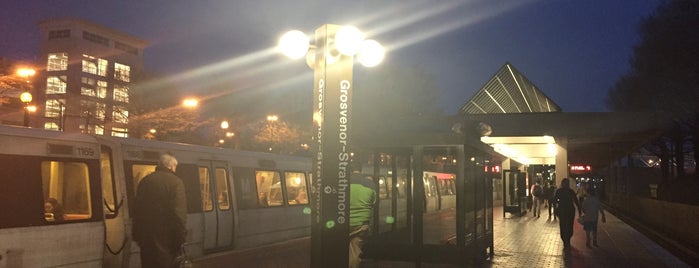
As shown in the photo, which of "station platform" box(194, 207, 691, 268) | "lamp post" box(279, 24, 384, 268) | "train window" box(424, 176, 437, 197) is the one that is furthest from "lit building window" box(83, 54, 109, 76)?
"lamp post" box(279, 24, 384, 268)

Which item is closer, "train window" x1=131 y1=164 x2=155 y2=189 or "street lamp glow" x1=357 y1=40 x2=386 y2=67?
"street lamp glow" x1=357 y1=40 x2=386 y2=67

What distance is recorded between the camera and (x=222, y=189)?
→ 12688 millimetres

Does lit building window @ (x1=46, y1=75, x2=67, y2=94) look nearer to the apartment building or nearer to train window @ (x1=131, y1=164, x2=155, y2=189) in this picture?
the apartment building

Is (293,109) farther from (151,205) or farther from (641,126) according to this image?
(151,205)

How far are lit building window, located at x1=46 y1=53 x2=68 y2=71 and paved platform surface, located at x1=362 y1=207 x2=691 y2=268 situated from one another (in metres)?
68.6

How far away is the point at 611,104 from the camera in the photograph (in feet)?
181

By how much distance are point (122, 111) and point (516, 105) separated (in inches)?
1114

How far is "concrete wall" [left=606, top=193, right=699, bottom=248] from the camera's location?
71.5 feet

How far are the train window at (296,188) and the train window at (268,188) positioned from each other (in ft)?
1.65

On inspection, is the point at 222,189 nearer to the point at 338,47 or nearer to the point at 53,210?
the point at 53,210

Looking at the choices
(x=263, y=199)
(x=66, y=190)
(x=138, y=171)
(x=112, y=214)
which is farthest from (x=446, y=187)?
(x=66, y=190)

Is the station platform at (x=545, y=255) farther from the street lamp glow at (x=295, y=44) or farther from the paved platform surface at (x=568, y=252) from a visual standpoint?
the street lamp glow at (x=295, y=44)

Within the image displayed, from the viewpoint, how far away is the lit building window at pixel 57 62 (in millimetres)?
74312

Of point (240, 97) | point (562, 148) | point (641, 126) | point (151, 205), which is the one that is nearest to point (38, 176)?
point (151, 205)
